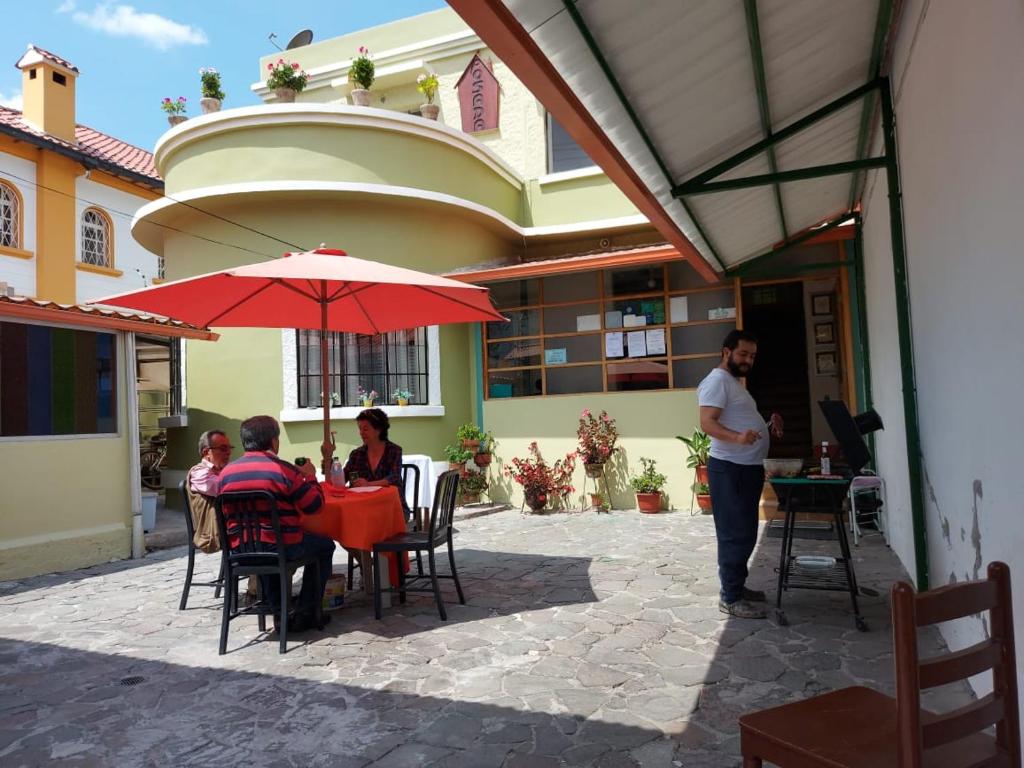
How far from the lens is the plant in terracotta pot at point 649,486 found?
863 centimetres

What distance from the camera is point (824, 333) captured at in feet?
36.4

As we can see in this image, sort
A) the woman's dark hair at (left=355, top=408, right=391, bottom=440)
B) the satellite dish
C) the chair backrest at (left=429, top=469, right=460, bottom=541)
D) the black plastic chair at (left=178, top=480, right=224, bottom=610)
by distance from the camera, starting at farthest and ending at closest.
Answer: the satellite dish, the woman's dark hair at (left=355, top=408, right=391, bottom=440), the black plastic chair at (left=178, top=480, right=224, bottom=610), the chair backrest at (left=429, top=469, right=460, bottom=541)

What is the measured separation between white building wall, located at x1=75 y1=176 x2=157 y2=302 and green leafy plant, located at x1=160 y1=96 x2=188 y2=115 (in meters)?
5.57

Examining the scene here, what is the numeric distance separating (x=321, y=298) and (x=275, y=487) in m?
1.82

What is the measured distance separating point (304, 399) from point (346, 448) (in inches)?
35.2

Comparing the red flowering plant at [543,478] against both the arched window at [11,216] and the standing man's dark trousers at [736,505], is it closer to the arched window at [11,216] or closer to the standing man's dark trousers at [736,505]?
the standing man's dark trousers at [736,505]

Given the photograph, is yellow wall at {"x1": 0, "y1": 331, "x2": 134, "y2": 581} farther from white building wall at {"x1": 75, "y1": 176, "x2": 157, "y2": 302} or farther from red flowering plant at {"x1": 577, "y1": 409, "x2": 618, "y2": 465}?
white building wall at {"x1": 75, "y1": 176, "x2": 157, "y2": 302}

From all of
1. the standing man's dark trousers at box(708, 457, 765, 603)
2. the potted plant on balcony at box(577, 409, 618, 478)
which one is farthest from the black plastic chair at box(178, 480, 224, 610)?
the potted plant on balcony at box(577, 409, 618, 478)

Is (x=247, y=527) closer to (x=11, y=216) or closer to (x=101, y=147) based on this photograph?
(x=11, y=216)

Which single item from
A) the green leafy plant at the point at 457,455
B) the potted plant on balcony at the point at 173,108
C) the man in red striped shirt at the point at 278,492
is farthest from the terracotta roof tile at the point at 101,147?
the man in red striped shirt at the point at 278,492

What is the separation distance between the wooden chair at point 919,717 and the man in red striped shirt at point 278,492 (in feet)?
9.60

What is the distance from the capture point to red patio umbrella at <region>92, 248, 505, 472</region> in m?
4.46

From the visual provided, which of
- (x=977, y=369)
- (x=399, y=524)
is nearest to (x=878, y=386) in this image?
(x=977, y=369)

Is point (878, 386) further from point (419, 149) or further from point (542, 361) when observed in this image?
point (419, 149)
